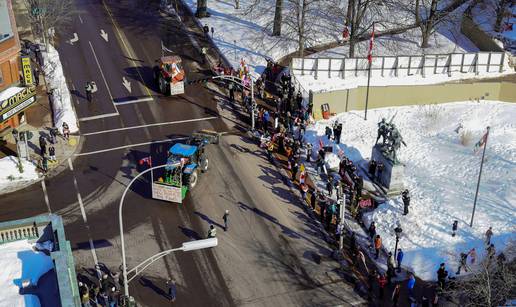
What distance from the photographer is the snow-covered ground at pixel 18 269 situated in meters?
26.8

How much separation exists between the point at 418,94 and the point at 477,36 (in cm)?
1381

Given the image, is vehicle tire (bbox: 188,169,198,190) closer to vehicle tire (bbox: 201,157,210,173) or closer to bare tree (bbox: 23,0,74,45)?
vehicle tire (bbox: 201,157,210,173)

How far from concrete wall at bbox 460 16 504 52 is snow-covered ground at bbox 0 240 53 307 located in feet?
161

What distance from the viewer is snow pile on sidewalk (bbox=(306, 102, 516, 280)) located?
42.3 meters

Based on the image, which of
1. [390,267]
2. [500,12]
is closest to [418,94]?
Result: [500,12]

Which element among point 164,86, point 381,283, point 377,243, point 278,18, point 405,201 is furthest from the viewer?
point 278,18

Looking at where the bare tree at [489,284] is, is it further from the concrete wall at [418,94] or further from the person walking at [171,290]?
the concrete wall at [418,94]

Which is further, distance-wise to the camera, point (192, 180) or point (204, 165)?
point (204, 165)

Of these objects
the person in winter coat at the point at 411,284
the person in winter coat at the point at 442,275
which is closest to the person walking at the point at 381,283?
the person in winter coat at the point at 411,284

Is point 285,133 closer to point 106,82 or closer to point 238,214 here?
point 238,214

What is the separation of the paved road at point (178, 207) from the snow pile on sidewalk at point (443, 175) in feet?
18.3

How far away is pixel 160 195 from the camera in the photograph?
4491 centimetres

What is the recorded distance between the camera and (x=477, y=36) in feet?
220

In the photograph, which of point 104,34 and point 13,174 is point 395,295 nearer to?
point 13,174
